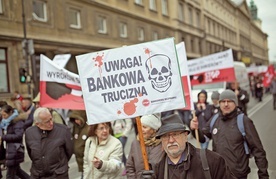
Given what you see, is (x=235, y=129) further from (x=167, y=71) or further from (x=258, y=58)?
(x=258, y=58)

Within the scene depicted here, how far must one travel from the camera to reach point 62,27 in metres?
20.3

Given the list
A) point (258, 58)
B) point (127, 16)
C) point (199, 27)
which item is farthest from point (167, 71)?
point (258, 58)

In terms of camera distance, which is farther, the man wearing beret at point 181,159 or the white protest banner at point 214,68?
the white protest banner at point 214,68

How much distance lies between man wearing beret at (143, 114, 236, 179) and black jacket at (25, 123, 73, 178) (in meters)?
1.98

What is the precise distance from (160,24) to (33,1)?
54.1 feet

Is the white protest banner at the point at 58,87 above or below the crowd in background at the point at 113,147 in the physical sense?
above

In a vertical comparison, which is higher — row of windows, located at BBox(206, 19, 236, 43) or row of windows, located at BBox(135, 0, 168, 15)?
row of windows, located at BBox(206, 19, 236, 43)

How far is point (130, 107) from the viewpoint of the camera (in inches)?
141

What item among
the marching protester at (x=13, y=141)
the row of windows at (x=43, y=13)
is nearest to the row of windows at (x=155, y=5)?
the row of windows at (x=43, y=13)

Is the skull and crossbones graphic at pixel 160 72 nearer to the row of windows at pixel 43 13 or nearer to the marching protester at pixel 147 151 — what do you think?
the marching protester at pixel 147 151

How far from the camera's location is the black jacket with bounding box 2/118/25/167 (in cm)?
627

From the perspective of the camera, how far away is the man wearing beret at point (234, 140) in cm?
396

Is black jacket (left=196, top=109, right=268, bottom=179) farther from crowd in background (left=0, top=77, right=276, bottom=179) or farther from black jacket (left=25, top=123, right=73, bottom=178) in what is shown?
black jacket (left=25, top=123, right=73, bottom=178)

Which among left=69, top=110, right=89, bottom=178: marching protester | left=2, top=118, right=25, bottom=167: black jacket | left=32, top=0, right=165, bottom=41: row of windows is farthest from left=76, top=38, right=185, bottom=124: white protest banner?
left=32, top=0, right=165, bottom=41: row of windows
